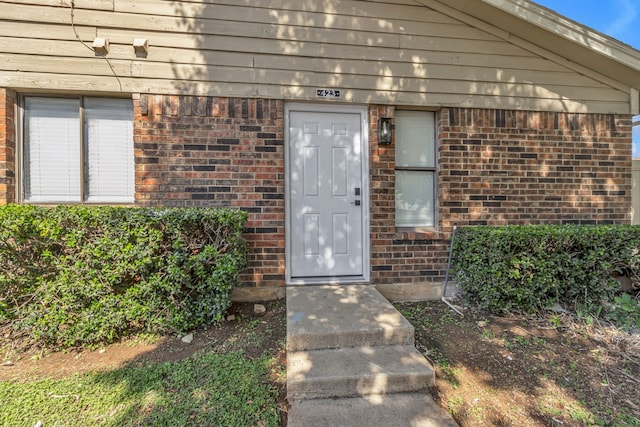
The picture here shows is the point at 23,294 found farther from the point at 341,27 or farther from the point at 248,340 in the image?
the point at 341,27

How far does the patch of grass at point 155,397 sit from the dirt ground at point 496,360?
0.15 meters

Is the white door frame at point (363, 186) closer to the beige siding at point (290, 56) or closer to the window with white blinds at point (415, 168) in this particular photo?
the beige siding at point (290, 56)

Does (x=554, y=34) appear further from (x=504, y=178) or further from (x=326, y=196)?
(x=326, y=196)

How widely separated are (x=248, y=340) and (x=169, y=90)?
301cm

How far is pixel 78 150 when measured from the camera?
3.50 meters

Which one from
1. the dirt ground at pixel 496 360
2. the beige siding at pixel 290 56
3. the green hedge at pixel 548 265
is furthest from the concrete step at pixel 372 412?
the beige siding at pixel 290 56

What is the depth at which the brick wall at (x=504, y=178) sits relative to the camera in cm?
378

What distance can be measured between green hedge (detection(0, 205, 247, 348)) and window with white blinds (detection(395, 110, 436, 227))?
2.41 metres

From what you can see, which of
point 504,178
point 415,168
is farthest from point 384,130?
point 504,178

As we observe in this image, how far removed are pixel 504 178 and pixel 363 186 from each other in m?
1.98

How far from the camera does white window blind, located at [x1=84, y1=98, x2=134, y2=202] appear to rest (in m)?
3.52

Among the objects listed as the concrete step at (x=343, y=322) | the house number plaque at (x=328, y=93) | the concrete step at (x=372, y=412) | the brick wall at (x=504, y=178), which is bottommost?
the concrete step at (x=372, y=412)

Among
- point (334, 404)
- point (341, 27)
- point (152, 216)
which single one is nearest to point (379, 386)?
point (334, 404)

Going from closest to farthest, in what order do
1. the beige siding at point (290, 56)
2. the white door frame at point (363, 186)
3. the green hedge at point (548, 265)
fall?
the green hedge at point (548, 265) < the beige siding at point (290, 56) < the white door frame at point (363, 186)
